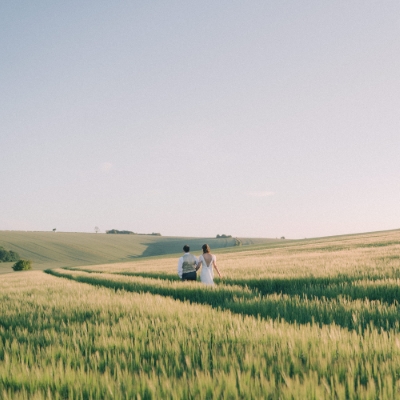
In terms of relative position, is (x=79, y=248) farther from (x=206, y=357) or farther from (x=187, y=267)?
(x=206, y=357)

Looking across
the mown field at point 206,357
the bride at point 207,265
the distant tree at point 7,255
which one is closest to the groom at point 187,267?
the bride at point 207,265

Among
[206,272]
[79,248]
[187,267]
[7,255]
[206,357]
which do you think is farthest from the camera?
[79,248]

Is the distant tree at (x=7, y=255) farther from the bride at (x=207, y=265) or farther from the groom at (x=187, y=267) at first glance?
the bride at (x=207, y=265)

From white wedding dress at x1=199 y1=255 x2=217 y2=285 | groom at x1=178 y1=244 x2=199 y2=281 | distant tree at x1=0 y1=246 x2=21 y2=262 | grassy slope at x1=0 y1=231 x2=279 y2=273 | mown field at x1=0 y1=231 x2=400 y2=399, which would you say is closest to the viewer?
mown field at x1=0 y1=231 x2=400 y2=399

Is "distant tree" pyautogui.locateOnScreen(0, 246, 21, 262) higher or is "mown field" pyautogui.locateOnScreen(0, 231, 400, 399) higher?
"mown field" pyautogui.locateOnScreen(0, 231, 400, 399)

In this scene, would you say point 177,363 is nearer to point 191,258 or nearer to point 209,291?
point 209,291

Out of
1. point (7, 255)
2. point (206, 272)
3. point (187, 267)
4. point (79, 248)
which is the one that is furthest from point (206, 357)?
point (79, 248)

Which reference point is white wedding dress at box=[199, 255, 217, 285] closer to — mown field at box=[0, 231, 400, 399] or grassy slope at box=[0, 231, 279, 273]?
mown field at box=[0, 231, 400, 399]

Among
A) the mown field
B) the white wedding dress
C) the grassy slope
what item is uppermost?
the mown field

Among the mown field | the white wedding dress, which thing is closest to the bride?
the white wedding dress

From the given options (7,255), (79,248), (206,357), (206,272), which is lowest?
(7,255)

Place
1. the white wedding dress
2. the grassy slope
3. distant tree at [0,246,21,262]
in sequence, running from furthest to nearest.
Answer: the grassy slope
distant tree at [0,246,21,262]
the white wedding dress

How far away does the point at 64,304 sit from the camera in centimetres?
709

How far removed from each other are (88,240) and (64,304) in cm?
10618
